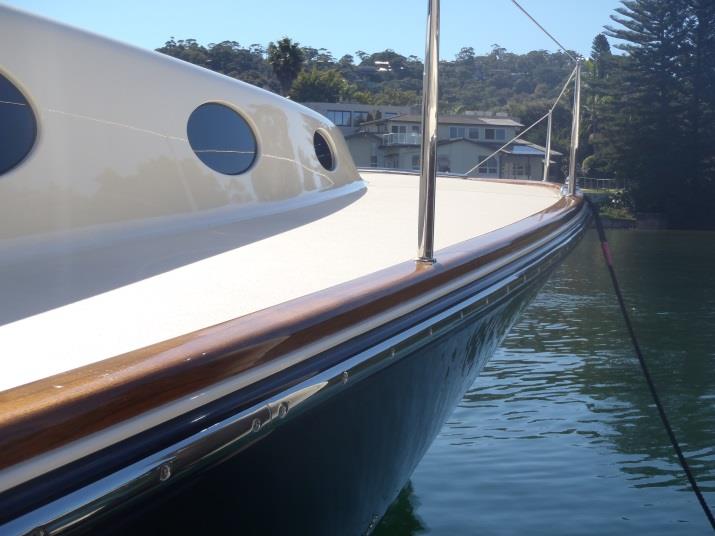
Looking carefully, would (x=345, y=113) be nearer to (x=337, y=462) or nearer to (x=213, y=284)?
(x=213, y=284)

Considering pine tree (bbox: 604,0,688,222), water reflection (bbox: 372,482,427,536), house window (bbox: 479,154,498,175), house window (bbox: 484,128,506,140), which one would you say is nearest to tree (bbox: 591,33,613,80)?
pine tree (bbox: 604,0,688,222)

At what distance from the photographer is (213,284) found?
2799 millimetres

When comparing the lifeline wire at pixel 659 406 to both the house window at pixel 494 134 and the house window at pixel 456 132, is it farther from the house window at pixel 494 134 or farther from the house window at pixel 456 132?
the house window at pixel 494 134

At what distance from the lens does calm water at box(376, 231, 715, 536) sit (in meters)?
7.79

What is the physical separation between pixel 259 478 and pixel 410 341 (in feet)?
2.67

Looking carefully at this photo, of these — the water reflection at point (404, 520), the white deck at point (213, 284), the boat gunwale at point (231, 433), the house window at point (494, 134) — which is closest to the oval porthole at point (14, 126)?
the white deck at point (213, 284)

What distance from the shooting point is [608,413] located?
1188cm

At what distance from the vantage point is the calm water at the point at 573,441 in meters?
7.79

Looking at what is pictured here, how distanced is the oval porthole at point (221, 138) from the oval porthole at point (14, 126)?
3.29ft

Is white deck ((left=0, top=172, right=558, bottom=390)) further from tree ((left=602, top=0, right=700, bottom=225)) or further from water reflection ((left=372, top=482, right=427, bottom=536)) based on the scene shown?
tree ((left=602, top=0, right=700, bottom=225))

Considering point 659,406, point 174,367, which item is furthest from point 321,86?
point 174,367

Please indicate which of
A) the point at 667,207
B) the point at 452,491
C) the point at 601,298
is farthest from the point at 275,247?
the point at 667,207

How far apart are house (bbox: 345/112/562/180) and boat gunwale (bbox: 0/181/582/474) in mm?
14267

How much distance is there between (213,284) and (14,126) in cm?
121
